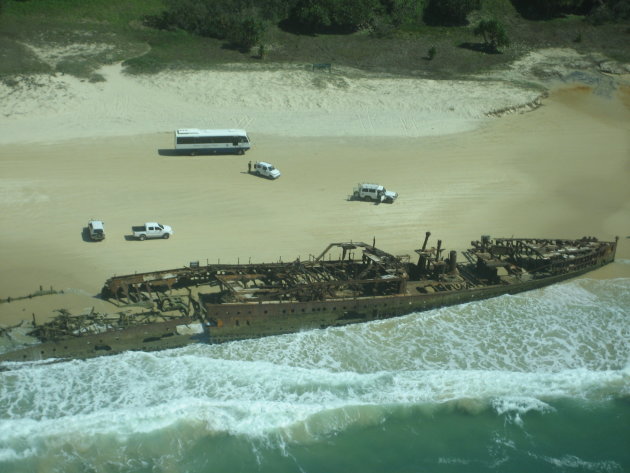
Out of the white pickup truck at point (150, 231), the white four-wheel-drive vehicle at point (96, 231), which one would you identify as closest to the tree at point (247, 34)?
the white pickup truck at point (150, 231)

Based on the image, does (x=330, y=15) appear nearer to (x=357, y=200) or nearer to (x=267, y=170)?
(x=267, y=170)

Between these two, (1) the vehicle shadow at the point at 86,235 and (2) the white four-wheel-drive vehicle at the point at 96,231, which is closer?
(2) the white four-wheel-drive vehicle at the point at 96,231

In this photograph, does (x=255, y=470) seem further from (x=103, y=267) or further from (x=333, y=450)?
(x=103, y=267)

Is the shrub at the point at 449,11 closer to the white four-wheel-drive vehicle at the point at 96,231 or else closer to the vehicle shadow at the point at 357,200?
the vehicle shadow at the point at 357,200

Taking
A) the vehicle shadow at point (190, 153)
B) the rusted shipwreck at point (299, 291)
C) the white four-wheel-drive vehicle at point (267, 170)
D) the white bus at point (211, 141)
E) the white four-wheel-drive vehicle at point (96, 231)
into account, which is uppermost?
the white bus at point (211, 141)

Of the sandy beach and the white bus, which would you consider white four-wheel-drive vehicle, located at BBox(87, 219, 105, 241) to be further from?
the white bus

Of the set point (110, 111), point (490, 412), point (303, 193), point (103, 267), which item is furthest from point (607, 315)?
point (110, 111)
